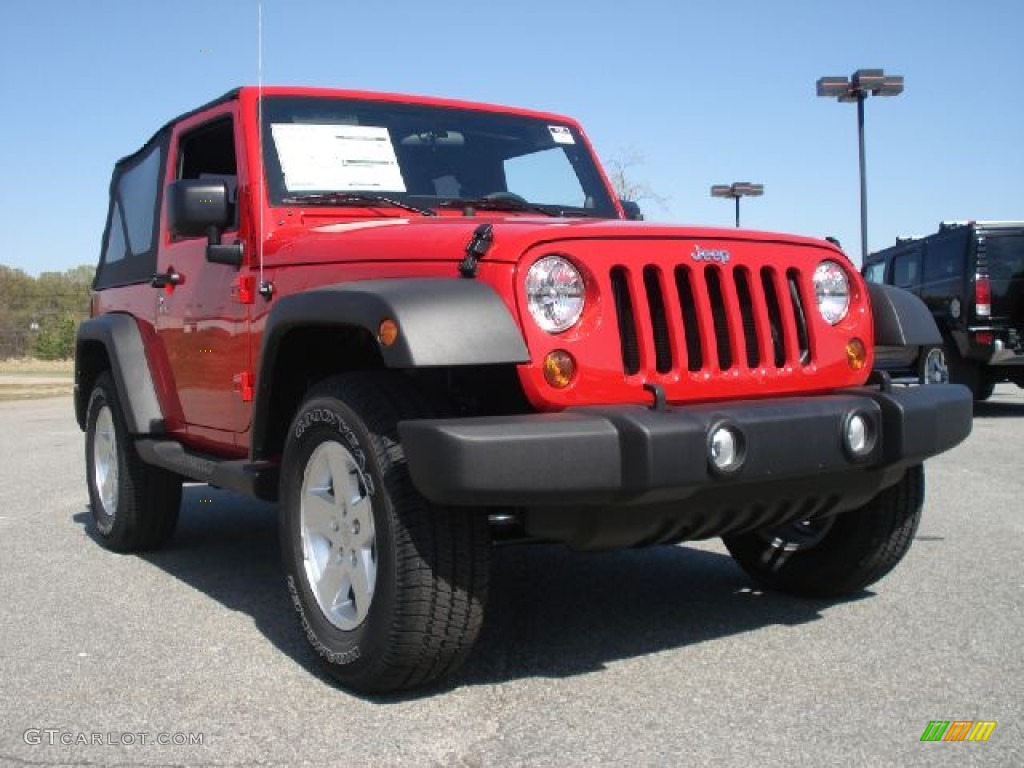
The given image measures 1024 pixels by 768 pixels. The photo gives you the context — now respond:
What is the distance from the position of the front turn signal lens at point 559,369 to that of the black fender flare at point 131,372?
2.64 meters

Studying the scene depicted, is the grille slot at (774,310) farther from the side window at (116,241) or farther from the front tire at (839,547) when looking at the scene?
the side window at (116,241)

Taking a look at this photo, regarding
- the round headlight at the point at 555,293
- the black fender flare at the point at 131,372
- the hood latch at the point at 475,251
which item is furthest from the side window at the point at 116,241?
the round headlight at the point at 555,293

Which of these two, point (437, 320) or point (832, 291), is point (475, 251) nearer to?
point (437, 320)

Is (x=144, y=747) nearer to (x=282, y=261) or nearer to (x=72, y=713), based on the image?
(x=72, y=713)

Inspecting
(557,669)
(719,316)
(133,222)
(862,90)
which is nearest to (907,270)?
(862,90)

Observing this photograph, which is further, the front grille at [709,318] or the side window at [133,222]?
the side window at [133,222]

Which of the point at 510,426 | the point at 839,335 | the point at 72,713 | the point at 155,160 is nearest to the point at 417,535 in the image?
the point at 510,426

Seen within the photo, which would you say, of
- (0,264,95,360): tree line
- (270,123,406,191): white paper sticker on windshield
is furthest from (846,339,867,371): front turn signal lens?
(0,264,95,360): tree line

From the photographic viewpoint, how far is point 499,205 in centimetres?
460

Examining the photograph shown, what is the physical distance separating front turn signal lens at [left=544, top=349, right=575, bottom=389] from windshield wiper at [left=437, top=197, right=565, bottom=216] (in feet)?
4.88

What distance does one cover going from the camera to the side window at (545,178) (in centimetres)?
488

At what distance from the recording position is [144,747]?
299cm

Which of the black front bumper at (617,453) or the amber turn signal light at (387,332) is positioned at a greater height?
the amber turn signal light at (387,332)

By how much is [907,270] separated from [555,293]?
1208 cm
